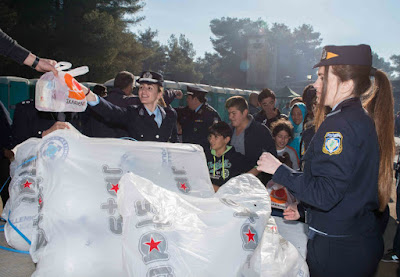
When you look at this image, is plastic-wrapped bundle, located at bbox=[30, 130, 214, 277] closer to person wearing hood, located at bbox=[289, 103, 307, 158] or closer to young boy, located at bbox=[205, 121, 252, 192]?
young boy, located at bbox=[205, 121, 252, 192]

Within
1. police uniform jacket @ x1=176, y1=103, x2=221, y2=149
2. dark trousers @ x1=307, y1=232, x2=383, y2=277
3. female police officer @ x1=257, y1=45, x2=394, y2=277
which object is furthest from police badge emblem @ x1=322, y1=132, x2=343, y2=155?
police uniform jacket @ x1=176, y1=103, x2=221, y2=149

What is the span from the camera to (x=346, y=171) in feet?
4.40

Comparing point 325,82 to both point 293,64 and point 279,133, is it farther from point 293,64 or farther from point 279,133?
point 293,64

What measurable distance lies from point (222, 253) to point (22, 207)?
1.45 meters

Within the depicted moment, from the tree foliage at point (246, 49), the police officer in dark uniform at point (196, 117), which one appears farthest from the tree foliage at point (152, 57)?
the police officer in dark uniform at point (196, 117)

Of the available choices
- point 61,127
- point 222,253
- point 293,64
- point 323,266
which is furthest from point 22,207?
point 293,64

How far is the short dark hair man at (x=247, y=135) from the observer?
12.6 feet

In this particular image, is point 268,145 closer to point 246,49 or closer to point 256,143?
point 256,143

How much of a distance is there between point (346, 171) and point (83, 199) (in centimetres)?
127

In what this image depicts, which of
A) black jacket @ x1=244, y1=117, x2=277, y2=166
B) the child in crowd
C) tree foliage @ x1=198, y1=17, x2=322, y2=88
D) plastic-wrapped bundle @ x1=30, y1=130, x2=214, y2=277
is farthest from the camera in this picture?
tree foliage @ x1=198, y1=17, x2=322, y2=88

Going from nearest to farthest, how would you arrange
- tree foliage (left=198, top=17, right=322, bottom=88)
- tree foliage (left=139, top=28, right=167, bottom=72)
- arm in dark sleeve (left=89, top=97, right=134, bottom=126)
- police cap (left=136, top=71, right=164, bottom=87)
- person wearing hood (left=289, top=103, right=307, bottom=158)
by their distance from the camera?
arm in dark sleeve (left=89, top=97, right=134, bottom=126) < police cap (left=136, top=71, right=164, bottom=87) < person wearing hood (left=289, top=103, right=307, bottom=158) < tree foliage (left=139, top=28, right=167, bottom=72) < tree foliage (left=198, top=17, right=322, bottom=88)

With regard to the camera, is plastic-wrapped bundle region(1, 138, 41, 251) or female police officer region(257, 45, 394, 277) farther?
plastic-wrapped bundle region(1, 138, 41, 251)

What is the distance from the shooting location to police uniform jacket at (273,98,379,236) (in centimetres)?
135

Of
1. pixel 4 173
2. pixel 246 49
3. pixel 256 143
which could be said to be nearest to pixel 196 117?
pixel 256 143
